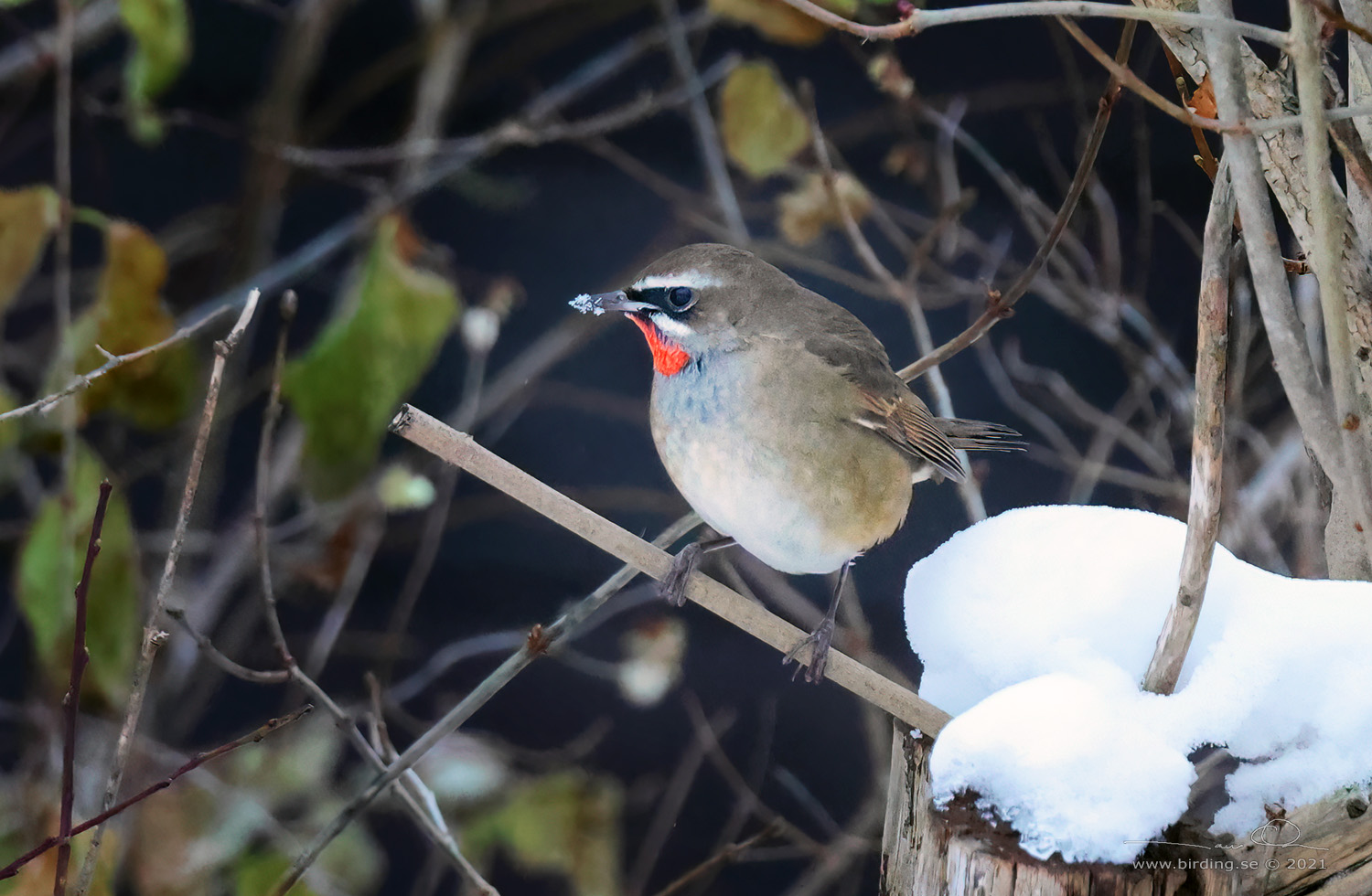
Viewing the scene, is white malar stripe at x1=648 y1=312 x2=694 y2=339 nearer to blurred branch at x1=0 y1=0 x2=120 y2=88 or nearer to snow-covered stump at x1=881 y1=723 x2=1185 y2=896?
snow-covered stump at x1=881 y1=723 x2=1185 y2=896

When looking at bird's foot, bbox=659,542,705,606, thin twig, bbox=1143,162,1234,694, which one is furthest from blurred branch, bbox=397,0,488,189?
thin twig, bbox=1143,162,1234,694

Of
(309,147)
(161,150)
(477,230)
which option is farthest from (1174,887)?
(161,150)

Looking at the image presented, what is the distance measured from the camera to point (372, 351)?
148 cm

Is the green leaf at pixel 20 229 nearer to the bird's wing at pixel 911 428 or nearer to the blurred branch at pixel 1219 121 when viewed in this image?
the bird's wing at pixel 911 428

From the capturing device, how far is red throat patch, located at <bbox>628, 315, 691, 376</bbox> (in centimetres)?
111

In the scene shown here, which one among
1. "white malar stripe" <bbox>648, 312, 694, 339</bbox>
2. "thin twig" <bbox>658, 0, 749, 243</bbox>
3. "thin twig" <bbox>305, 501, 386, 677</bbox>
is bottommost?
"thin twig" <bbox>305, 501, 386, 677</bbox>

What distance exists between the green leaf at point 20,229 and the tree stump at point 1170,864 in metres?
1.23

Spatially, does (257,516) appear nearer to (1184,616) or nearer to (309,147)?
(309,147)

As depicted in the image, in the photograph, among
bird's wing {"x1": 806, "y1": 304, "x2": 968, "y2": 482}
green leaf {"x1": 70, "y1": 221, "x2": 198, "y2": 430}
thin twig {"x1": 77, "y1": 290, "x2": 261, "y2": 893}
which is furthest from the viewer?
green leaf {"x1": 70, "y1": 221, "x2": 198, "y2": 430}

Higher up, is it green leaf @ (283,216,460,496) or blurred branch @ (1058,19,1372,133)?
blurred branch @ (1058,19,1372,133)

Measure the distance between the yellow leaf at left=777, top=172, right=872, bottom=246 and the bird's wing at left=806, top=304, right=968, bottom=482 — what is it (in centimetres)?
41

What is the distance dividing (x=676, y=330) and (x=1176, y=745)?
1.87 ft

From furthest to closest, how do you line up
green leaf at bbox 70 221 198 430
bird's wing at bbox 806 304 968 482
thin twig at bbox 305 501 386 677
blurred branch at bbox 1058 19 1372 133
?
1. thin twig at bbox 305 501 386 677
2. green leaf at bbox 70 221 198 430
3. bird's wing at bbox 806 304 968 482
4. blurred branch at bbox 1058 19 1372 133

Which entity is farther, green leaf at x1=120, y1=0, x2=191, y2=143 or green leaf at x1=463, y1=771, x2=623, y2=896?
green leaf at x1=463, y1=771, x2=623, y2=896
